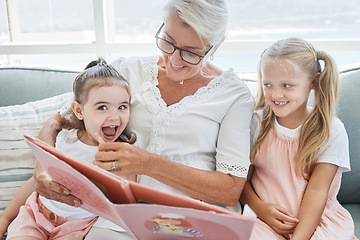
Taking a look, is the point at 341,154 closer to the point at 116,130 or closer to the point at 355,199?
the point at 355,199

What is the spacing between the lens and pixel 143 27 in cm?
259

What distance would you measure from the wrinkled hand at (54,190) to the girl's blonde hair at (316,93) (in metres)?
0.85

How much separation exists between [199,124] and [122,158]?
39cm

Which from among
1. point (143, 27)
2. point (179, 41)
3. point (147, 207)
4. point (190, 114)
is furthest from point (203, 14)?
point (143, 27)

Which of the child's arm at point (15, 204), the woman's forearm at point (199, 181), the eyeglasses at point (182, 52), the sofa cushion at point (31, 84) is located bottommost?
the child's arm at point (15, 204)

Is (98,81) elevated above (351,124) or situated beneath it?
elevated above

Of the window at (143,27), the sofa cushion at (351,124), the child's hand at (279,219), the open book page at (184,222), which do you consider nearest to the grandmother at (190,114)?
the child's hand at (279,219)

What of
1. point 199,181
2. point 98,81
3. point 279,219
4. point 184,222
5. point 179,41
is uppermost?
point 179,41

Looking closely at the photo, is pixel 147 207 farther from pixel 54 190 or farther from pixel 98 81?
pixel 98 81

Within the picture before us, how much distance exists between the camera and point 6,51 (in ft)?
7.95

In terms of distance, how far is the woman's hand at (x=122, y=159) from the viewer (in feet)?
4.13

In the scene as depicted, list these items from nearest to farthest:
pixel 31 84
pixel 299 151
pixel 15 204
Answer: pixel 299 151 < pixel 15 204 < pixel 31 84

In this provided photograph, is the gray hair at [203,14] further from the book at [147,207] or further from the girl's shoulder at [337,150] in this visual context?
the book at [147,207]

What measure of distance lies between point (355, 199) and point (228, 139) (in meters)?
0.76
